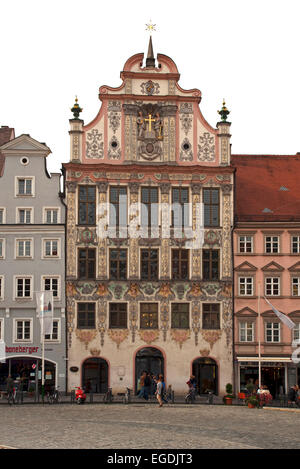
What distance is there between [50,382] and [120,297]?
6.85 m

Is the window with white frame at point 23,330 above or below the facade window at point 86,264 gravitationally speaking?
below

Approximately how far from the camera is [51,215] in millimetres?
53000

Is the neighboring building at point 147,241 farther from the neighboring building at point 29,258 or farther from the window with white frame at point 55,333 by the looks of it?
the neighboring building at point 29,258

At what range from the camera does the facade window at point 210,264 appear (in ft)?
174

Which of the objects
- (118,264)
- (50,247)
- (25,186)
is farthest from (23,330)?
(25,186)

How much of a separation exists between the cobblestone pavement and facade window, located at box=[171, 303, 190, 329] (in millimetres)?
10340

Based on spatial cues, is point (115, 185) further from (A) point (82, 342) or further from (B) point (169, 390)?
(B) point (169, 390)

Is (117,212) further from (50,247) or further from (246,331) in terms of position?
(246,331)

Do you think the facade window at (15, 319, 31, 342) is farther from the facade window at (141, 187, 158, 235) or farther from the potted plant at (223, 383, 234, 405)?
the potted plant at (223, 383, 234, 405)

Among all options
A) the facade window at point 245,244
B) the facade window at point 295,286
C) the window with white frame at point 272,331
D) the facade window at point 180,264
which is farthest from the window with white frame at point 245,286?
the facade window at point 180,264

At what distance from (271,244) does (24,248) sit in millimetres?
15876

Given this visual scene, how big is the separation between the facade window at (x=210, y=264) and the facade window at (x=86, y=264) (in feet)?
23.1

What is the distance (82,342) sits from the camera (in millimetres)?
51750

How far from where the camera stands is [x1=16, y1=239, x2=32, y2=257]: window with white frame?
52.8m
